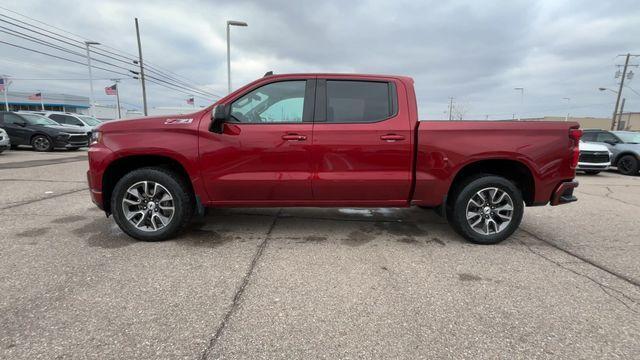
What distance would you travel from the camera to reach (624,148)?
38.9ft

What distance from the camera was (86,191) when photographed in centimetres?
647

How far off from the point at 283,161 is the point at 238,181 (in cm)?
55

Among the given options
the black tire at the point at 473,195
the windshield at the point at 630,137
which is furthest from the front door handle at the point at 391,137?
the windshield at the point at 630,137

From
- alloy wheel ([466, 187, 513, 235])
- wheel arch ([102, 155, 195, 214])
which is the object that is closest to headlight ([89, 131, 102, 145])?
wheel arch ([102, 155, 195, 214])

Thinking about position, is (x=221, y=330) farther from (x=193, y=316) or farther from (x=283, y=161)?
(x=283, y=161)

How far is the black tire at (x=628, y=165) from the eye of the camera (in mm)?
11539

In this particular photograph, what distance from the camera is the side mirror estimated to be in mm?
3443

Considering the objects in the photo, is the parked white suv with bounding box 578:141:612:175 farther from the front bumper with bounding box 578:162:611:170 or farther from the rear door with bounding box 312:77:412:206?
the rear door with bounding box 312:77:412:206

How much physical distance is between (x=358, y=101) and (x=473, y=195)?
171 cm

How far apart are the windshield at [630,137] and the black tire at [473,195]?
12084mm

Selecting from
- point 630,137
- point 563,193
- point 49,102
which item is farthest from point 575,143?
point 49,102

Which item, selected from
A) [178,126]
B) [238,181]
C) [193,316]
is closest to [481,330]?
[193,316]

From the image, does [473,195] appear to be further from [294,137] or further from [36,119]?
[36,119]

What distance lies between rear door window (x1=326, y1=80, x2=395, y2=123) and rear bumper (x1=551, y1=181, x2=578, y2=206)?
6.90ft
